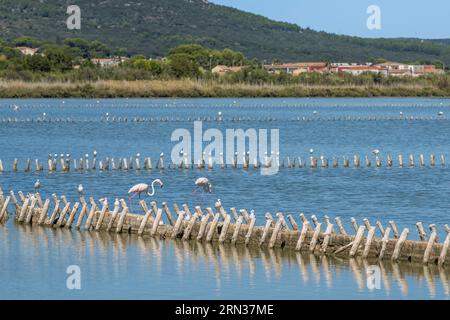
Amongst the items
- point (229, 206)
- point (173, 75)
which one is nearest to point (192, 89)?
point (173, 75)

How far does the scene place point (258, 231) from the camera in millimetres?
32688

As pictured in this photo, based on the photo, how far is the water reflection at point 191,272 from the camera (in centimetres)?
2814

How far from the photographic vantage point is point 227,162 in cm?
6194

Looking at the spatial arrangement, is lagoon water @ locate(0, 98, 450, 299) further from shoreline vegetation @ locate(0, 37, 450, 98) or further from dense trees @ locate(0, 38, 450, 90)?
dense trees @ locate(0, 38, 450, 90)

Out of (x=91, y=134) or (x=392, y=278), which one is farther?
(x=91, y=134)

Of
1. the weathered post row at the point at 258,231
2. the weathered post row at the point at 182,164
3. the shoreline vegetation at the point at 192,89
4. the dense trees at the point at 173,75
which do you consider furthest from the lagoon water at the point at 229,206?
the dense trees at the point at 173,75

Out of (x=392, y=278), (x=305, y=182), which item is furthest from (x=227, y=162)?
(x=392, y=278)

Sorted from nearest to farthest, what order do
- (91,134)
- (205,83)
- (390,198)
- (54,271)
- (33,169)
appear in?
(54,271) < (390,198) < (33,169) < (91,134) < (205,83)

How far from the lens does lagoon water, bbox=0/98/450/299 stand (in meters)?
28.7

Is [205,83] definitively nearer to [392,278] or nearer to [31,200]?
[31,200]

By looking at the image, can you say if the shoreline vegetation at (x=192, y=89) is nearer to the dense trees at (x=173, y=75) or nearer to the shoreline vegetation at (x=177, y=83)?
the shoreline vegetation at (x=177, y=83)

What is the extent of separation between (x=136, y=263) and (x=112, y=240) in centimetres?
317

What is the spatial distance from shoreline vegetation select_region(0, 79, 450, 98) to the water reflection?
378 ft

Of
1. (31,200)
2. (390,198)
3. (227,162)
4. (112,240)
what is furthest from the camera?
(227,162)
